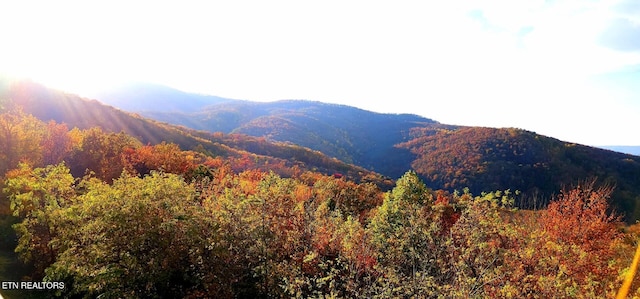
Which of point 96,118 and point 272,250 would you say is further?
point 96,118

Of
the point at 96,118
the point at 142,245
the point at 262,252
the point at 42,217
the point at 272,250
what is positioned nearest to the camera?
the point at 142,245

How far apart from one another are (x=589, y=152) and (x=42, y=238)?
22531cm

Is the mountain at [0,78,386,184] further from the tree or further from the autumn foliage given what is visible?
the autumn foliage

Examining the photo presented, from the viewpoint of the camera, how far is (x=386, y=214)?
106 ft

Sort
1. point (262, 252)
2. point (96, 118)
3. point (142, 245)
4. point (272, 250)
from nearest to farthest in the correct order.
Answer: point (142, 245) → point (262, 252) → point (272, 250) → point (96, 118)

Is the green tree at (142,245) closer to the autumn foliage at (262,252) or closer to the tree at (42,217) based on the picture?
the autumn foliage at (262,252)

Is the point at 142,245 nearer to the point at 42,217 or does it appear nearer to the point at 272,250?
the point at 272,250

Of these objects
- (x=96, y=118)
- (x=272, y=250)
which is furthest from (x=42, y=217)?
(x=96, y=118)

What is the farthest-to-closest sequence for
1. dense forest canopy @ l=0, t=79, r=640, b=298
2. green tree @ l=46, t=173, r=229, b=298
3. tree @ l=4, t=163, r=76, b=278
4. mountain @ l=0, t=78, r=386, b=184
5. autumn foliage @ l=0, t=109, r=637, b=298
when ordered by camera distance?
mountain @ l=0, t=78, r=386, b=184
tree @ l=4, t=163, r=76, b=278
green tree @ l=46, t=173, r=229, b=298
dense forest canopy @ l=0, t=79, r=640, b=298
autumn foliage @ l=0, t=109, r=637, b=298

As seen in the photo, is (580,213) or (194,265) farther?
(580,213)

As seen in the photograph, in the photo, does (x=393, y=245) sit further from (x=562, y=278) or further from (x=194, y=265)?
(x=194, y=265)

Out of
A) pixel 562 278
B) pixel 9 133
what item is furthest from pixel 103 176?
pixel 562 278

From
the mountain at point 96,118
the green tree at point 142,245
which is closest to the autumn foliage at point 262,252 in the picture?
the green tree at point 142,245

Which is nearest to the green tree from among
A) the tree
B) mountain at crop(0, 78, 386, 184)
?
the tree
